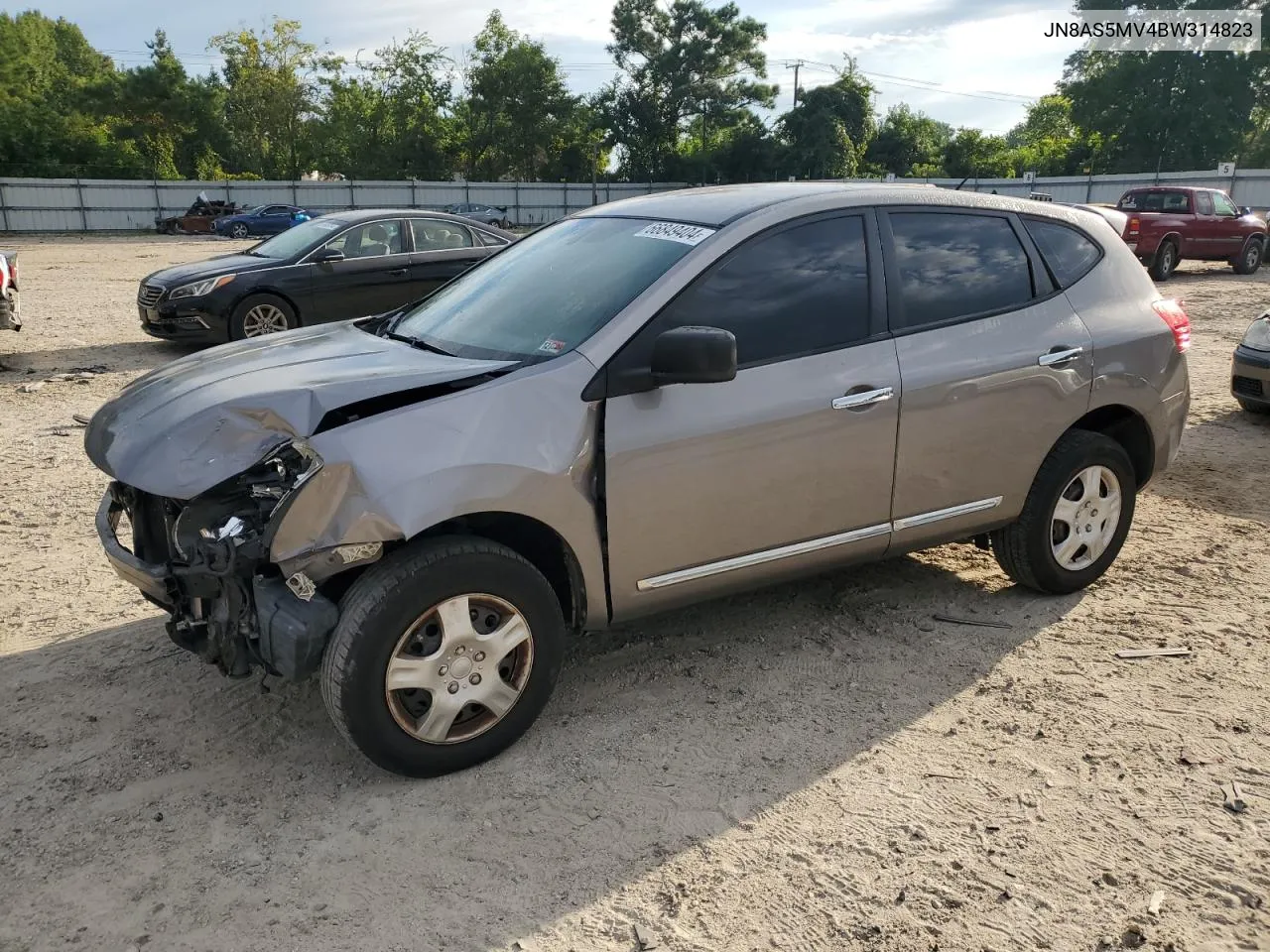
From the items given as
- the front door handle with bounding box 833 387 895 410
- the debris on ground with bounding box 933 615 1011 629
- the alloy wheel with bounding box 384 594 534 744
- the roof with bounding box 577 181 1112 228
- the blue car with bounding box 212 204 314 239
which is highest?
the blue car with bounding box 212 204 314 239

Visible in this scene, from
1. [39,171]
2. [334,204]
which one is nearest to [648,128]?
[334,204]

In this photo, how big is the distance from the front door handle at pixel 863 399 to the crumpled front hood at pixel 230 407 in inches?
49.6

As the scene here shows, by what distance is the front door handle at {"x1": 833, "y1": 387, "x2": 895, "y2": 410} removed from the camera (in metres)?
3.75

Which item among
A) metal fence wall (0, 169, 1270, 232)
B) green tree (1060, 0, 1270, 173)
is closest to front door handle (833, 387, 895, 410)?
metal fence wall (0, 169, 1270, 232)

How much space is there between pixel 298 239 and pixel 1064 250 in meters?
8.73

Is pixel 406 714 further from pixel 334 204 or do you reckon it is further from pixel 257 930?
pixel 334 204

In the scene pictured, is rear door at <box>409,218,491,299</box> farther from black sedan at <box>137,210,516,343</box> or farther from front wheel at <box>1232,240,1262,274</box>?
front wheel at <box>1232,240,1262,274</box>

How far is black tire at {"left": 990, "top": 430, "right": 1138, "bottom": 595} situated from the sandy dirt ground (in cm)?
16

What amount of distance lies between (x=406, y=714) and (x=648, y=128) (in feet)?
206

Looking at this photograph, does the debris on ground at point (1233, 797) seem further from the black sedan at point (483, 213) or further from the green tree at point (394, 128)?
the green tree at point (394, 128)

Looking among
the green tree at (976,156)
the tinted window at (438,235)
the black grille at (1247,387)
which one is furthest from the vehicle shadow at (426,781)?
the green tree at (976,156)

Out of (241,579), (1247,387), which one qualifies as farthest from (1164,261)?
(241,579)

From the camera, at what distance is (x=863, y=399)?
380 centimetres

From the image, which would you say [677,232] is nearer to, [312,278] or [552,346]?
[552,346]
